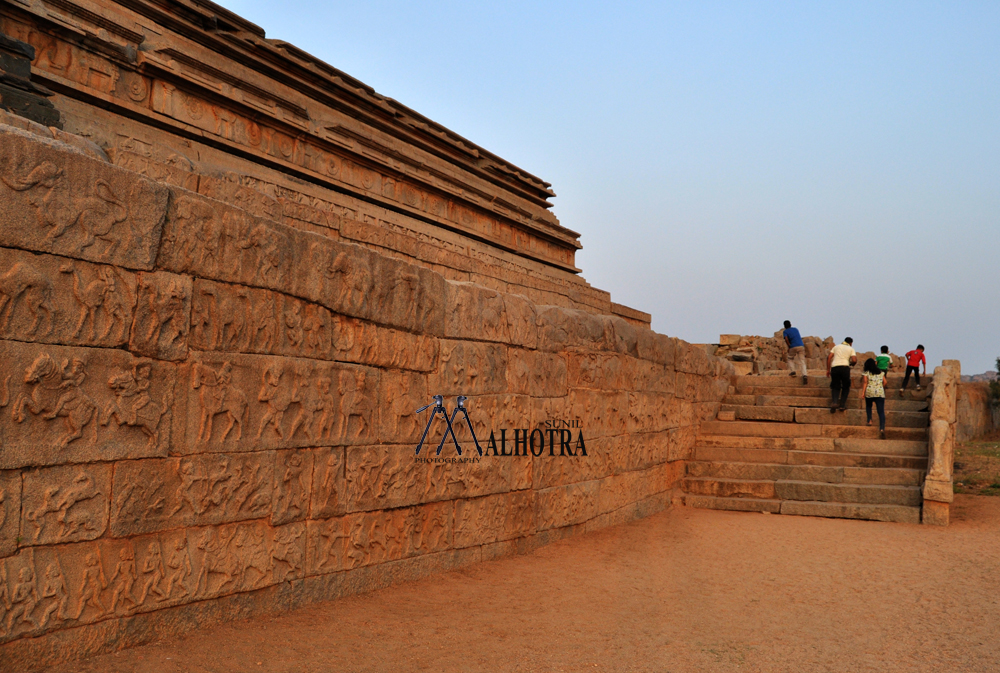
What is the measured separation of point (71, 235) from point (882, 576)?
6620 mm

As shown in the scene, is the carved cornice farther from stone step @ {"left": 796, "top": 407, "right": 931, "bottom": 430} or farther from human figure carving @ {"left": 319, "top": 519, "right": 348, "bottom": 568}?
stone step @ {"left": 796, "top": 407, "right": 931, "bottom": 430}

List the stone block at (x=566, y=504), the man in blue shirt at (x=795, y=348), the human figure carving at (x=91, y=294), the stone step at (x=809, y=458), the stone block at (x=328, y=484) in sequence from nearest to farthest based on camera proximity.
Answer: the human figure carving at (x=91, y=294)
the stone block at (x=328, y=484)
the stone block at (x=566, y=504)
the stone step at (x=809, y=458)
the man in blue shirt at (x=795, y=348)

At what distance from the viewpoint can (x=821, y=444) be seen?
1036 centimetres

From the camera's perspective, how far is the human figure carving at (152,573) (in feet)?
11.5

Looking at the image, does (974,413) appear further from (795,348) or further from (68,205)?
(68,205)

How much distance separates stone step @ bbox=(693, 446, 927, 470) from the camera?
9531 millimetres

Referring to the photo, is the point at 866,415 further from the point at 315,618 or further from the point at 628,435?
the point at 315,618

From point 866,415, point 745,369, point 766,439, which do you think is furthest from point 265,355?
point 745,369

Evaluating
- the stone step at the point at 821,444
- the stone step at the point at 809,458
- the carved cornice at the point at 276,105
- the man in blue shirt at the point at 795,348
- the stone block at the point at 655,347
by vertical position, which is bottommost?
the stone step at the point at 809,458

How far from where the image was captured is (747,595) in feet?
18.3

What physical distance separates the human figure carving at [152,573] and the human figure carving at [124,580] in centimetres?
5

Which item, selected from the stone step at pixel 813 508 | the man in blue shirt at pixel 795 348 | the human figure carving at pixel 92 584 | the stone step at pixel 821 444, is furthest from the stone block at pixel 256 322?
the man in blue shirt at pixel 795 348

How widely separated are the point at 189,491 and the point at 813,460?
28.7 ft

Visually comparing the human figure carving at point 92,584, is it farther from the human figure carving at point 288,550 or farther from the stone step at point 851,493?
the stone step at point 851,493
